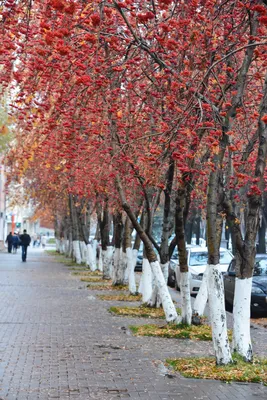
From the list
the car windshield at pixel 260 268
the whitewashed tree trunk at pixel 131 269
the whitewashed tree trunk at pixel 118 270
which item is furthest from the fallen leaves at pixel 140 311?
the whitewashed tree trunk at pixel 118 270

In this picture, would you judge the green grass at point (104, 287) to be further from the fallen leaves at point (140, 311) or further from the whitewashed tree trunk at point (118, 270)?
the fallen leaves at point (140, 311)

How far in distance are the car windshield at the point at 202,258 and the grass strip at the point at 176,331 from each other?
11211 millimetres

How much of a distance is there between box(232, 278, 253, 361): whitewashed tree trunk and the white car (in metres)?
12.8

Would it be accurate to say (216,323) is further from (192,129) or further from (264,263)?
(264,263)

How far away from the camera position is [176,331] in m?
13.7

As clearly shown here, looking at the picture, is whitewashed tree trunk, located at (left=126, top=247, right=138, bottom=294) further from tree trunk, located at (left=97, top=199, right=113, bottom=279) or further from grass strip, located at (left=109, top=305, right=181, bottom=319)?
tree trunk, located at (left=97, top=199, right=113, bottom=279)

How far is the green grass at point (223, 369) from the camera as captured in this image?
952cm

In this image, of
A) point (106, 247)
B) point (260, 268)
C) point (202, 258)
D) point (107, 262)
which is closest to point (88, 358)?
point (260, 268)

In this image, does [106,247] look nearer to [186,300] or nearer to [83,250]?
[186,300]

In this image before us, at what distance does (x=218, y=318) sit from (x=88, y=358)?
1.99m

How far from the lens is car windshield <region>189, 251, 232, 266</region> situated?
2573 cm

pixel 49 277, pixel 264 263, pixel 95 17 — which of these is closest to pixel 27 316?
pixel 264 263

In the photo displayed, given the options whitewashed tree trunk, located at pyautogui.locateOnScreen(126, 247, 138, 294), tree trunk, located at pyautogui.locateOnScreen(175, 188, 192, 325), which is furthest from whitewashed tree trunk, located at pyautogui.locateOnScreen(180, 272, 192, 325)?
whitewashed tree trunk, located at pyautogui.locateOnScreen(126, 247, 138, 294)

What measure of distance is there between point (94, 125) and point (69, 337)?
4.14 metres
